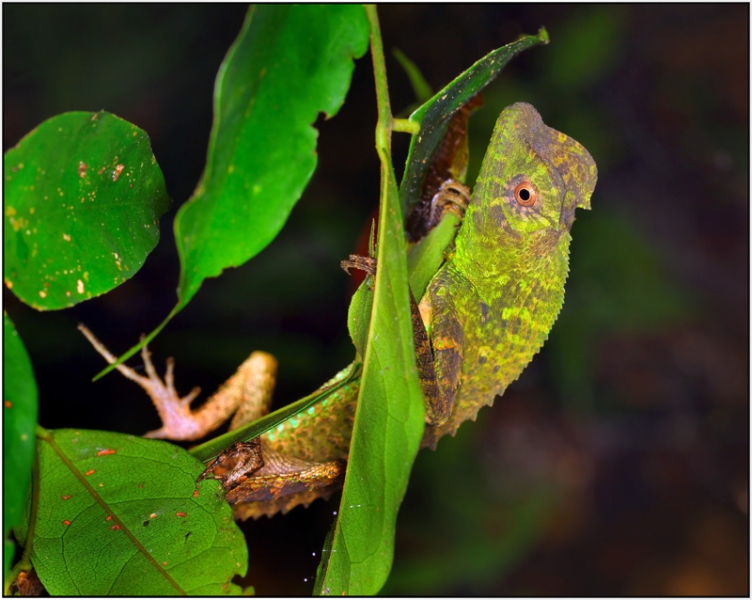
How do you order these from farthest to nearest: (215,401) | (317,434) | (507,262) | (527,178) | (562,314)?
(562,314)
(215,401)
(317,434)
(507,262)
(527,178)

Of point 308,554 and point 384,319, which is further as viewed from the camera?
point 308,554

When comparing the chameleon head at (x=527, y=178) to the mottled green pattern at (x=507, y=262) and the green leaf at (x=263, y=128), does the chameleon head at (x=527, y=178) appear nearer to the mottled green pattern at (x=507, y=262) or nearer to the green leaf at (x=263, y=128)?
the mottled green pattern at (x=507, y=262)

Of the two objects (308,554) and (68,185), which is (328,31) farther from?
(308,554)

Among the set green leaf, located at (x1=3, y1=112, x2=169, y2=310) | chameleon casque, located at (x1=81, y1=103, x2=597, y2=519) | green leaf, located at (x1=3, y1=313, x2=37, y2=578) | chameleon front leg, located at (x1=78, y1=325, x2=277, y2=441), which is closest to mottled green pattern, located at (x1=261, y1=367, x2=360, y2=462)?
chameleon casque, located at (x1=81, y1=103, x2=597, y2=519)

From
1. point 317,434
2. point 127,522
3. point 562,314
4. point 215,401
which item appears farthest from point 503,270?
point 562,314

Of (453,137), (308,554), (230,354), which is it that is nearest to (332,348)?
(230,354)

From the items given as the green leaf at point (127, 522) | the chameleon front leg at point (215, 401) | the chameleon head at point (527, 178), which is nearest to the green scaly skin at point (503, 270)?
the chameleon head at point (527, 178)

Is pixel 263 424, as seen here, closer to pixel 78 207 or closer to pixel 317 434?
pixel 78 207
